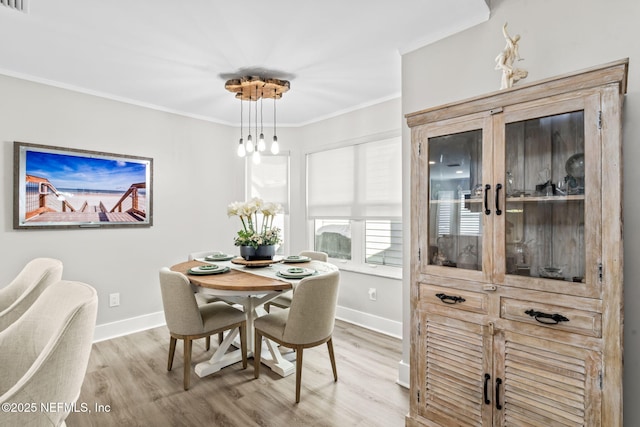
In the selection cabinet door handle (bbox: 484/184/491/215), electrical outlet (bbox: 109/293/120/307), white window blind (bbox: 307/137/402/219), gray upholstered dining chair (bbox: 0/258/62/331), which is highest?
white window blind (bbox: 307/137/402/219)

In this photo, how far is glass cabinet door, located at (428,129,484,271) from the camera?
5.75 feet

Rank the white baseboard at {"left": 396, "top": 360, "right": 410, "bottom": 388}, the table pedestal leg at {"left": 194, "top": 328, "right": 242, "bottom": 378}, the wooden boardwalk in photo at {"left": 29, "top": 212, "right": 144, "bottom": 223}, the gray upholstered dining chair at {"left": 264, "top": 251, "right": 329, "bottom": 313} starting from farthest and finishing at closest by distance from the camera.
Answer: the gray upholstered dining chair at {"left": 264, "top": 251, "right": 329, "bottom": 313} → the wooden boardwalk in photo at {"left": 29, "top": 212, "right": 144, "bottom": 223} → the table pedestal leg at {"left": 194, "top": 328, "right": 242, "bottom": 378} → the white baseboard at {"left": 396, "top": 360, "right": 410, "bottom": 388}

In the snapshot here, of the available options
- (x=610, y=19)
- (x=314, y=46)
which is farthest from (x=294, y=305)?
(x=610, y=19)

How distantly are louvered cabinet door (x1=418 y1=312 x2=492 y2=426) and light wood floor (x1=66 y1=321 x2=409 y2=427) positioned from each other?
1.37 ft

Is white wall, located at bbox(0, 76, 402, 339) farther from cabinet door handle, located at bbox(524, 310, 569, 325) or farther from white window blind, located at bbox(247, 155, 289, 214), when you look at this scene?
cabinet door handle, located at bbox(524, 310, 569, 325)

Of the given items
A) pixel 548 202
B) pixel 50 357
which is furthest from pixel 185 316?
pixel 548 202

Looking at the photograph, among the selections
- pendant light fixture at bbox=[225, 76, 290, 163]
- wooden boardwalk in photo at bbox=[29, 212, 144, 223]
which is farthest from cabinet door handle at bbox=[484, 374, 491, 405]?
wooden boardwalk in photo at bbox=[29, 212, 144, 223]

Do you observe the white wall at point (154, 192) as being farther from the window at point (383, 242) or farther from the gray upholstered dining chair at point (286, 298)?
the gray upholstered dining chair at point (286, 298)

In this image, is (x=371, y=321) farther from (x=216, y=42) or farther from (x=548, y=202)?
(x=216, y=42)

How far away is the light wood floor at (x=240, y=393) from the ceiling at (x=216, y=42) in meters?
2.59

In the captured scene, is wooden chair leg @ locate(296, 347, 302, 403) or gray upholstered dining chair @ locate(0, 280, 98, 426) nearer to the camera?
gray upholstered dining chair @ locate(0, 280, 98, 426)

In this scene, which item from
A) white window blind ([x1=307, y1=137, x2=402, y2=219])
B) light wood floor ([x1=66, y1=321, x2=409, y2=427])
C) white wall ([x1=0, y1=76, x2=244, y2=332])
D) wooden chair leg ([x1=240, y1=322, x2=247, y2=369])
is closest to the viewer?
light wood floor ([x1=66, y1=321, x2=409, y2=427])

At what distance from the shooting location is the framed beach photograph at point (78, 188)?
118 inches

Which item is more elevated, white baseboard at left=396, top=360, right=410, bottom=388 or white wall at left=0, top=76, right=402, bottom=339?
white wall at left=0, top=76, right=402, bottom=339
